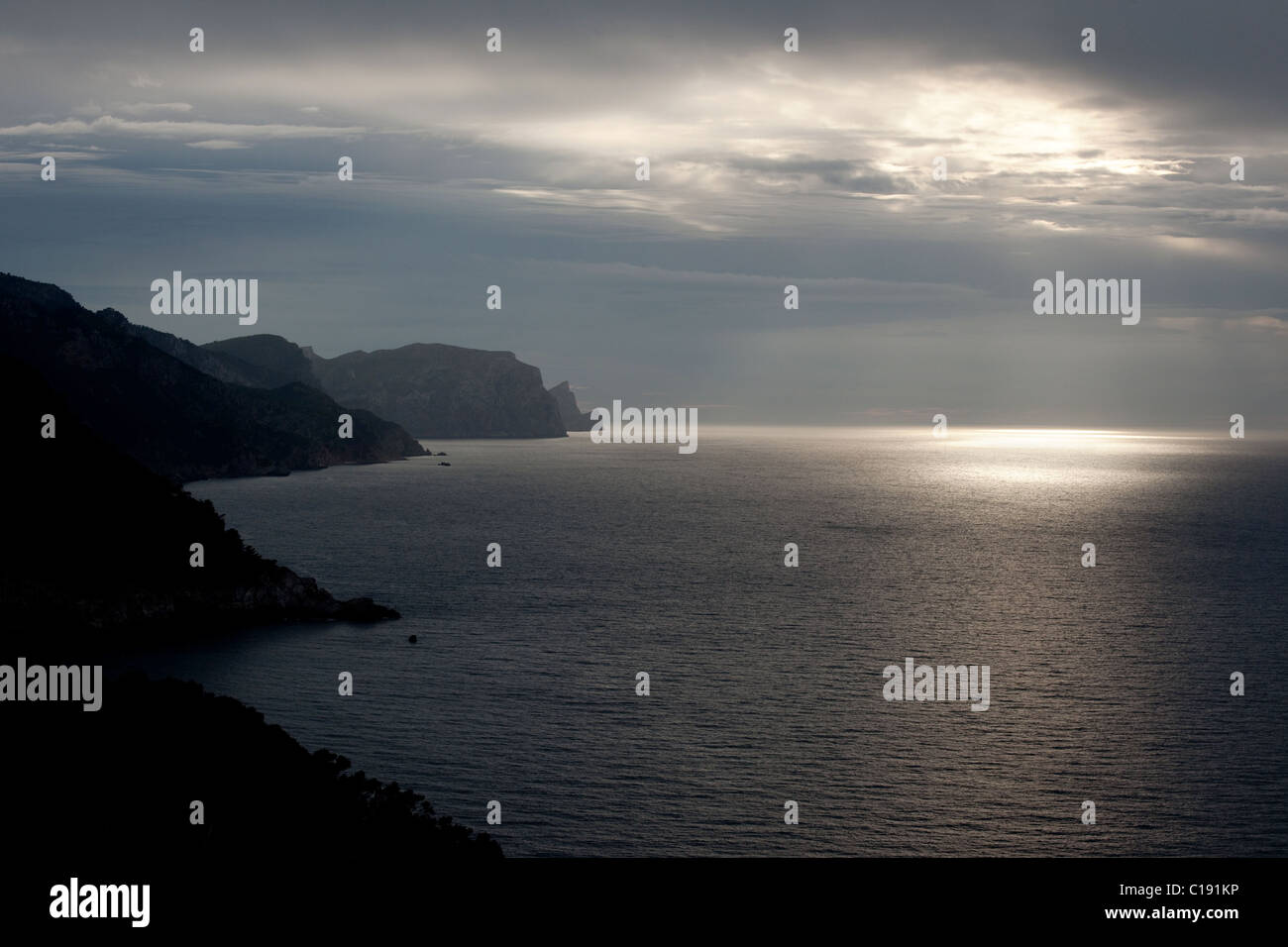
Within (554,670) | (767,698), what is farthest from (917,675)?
(554,670)

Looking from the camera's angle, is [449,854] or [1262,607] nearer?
[449,854]

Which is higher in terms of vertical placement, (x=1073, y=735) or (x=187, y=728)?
(x=187, y=728)

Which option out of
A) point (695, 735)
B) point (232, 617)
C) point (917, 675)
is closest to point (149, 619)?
point (232, 617)

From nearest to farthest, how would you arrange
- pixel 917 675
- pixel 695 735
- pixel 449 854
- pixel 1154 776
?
pixel 449 854 < pixel 1154 776 < pixel 695 735 < pixel 917 675

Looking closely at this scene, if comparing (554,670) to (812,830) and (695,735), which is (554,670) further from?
(812,830)

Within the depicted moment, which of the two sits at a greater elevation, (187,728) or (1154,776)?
(187,728)

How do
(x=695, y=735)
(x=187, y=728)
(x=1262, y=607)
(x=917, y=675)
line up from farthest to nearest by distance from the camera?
(x=1262, y=607), (x=917, y=675), (x=695, y=735), (x=187, y=728)
